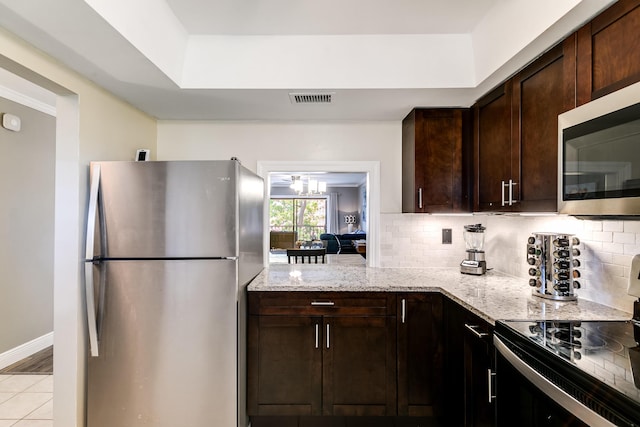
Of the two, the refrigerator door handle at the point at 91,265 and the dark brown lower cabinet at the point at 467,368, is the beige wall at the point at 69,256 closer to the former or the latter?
the refrigerator door handle at the point at 91,265

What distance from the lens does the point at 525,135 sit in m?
1.71

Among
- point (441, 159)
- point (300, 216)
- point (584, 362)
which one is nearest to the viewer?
point (584, 362)

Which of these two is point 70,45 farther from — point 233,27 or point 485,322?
point 485,322

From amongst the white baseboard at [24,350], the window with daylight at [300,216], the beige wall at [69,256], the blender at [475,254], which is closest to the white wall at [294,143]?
the blender at [475,254]

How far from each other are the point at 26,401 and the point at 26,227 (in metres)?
1.55

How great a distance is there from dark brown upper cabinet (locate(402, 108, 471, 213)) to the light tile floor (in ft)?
9.65

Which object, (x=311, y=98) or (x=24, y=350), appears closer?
(x=311, y=98)

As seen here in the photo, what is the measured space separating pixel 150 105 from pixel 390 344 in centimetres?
232

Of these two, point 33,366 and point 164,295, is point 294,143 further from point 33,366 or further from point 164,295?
point 33,366

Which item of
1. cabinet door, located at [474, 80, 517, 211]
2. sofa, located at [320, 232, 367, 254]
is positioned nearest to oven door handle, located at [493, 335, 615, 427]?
cabinet door, located at [474, 80, 517, 211]

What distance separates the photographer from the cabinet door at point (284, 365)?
1.97 metres

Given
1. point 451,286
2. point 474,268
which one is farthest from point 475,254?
point 451,286

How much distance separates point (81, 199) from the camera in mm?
1823

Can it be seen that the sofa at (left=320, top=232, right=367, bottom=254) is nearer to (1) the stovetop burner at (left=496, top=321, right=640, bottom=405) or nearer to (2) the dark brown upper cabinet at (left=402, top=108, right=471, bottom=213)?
(2) the dark brown upper cabinet at (left=402, top=108, right=471, bottom=213)
